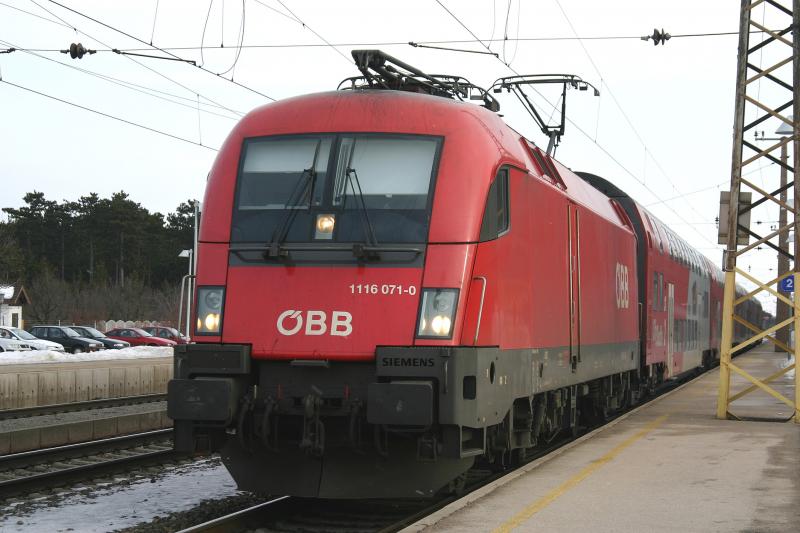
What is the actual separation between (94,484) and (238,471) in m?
3.55

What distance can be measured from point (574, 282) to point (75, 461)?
6.60 m

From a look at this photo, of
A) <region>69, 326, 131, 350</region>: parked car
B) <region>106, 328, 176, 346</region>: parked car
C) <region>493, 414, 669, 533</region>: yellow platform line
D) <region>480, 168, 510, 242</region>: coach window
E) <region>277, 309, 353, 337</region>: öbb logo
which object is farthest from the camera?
<region>106, 328, 176, 346</region>: parked car

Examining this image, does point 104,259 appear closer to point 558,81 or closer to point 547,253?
point 558,81

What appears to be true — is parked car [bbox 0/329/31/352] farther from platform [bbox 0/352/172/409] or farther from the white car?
platform [bbox 0/352/172/409]

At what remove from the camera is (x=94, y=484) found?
12.3 metres

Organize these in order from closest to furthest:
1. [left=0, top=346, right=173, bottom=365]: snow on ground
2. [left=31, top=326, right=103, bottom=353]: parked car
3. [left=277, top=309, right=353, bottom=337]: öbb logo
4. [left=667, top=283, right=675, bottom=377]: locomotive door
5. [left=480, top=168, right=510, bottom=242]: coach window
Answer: [left=277, top=309, right=353, bottom=337]: öbb logo
[left=480, top=168, right=510, bottom=242]: coach window
[left=667, top=283, right=675, bottom=377]: locomotive door
[left=0, top=346, right=173, bottom=365]: snow on ground
[left=31, top=326, right=103, bottom=353]: parked car

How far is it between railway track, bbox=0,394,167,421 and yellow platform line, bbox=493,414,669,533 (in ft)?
33.8

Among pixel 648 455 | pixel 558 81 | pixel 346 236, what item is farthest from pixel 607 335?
pixel 346 236

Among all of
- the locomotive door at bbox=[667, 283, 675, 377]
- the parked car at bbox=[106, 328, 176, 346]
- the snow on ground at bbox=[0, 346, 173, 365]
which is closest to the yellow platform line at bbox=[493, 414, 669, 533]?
the locomotive door at bbox=[667, 283, 675, 377]

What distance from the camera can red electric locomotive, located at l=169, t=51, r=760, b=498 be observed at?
346 inches

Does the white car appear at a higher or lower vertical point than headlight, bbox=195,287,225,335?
lower

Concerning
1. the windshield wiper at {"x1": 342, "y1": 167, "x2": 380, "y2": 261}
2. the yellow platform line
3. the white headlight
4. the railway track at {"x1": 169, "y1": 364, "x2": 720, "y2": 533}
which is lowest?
the railway track at {"x1": 169, "y1": 364, "x2": 720, "y2": 533}

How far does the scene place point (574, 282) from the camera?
519 inches

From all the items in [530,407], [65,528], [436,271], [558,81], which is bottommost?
[65,528]
